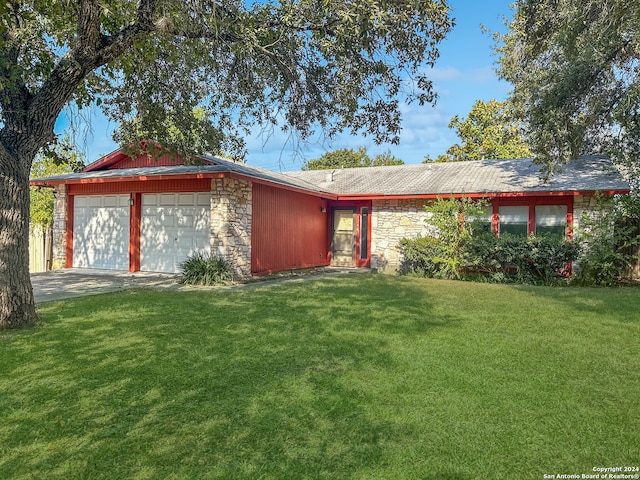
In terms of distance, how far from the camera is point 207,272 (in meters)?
10.0

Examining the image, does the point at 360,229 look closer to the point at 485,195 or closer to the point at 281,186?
the point at 281,186

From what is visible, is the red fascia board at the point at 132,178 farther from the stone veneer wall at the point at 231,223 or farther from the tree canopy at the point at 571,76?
the tree canopy at the point at 571,76

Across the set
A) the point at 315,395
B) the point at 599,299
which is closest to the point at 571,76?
the point at 599,299

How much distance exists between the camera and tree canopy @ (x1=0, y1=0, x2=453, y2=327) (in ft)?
17.5

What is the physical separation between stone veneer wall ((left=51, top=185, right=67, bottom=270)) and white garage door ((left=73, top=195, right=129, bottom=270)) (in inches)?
10.6

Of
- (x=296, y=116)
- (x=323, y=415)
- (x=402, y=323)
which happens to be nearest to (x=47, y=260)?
(x=296, y=116)

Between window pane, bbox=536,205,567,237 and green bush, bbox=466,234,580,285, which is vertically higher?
window pane, bbox=536,205,567,237

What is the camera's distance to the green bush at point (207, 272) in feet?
32.6

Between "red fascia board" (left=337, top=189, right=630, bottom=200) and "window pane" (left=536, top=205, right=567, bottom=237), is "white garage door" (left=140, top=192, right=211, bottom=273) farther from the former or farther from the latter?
"window pane" (left=536, top=205, right=567, bottom=237)

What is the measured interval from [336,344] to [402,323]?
1.53m

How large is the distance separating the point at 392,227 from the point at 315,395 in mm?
11220

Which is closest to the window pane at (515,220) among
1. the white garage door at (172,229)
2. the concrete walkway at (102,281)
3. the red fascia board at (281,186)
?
the red fascia board at (281,186)

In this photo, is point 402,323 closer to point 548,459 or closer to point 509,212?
point 548,459

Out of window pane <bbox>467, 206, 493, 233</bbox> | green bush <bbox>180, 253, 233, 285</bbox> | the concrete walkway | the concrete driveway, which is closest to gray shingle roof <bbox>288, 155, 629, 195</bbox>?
window pane <bbox>467, 206, 493, 233</bbox>
